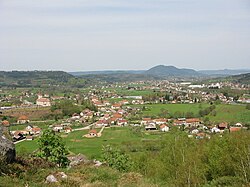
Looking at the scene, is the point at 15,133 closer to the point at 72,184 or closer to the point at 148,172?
the point at 148,172

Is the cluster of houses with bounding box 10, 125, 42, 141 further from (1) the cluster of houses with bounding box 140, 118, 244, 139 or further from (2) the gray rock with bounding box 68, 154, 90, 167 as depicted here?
(2) the gray rock with bounding box 68, 154, 90, 167

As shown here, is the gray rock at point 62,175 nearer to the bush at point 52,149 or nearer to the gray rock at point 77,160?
the gray rock at point 77,160

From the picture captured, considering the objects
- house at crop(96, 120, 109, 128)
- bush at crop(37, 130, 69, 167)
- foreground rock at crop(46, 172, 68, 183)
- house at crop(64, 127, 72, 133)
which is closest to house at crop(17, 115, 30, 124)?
house at crop(64, 127, 72, 133)

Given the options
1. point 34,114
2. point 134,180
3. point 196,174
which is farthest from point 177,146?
point 34,114

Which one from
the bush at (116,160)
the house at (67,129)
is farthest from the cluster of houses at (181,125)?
the bush at (116,160)

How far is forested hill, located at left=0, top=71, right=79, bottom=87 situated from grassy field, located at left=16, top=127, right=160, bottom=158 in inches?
3866

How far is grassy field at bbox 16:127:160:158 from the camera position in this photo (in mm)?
38812

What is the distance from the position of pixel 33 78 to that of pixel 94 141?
12320 centimetres

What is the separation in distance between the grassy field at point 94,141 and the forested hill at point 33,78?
98.2 m

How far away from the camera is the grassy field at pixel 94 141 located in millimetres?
38812

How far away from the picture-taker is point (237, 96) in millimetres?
87500

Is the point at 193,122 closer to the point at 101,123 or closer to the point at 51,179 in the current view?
the point at 101,123

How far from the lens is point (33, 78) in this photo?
160 metres

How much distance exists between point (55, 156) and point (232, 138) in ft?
28.3
